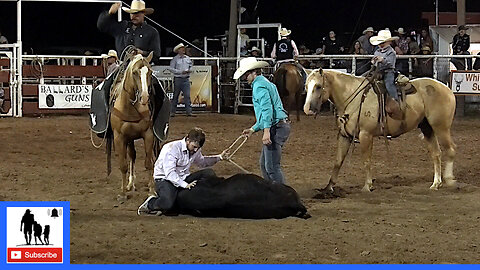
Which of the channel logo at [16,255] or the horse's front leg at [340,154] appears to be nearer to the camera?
the channel logo at [16,255]

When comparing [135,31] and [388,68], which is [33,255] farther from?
[388,68]

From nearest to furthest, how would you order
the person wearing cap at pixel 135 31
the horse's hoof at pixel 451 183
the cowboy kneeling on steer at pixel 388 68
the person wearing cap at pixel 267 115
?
1. the person wearing cap at pixel 267 115
2. the person wearing cap at pixel 135 31
3. the cowboy kneeling on steer at pixel 388 68
4. the horse's hoof at pixel 451 183

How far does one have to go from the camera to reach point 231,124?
1825 centimetres

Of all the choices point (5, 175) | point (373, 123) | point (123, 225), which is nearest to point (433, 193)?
point (373, 123)

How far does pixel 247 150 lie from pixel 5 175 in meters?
4.28

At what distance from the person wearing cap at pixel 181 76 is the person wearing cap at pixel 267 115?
444 inches

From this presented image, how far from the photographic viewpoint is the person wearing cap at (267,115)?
8500 millimetres

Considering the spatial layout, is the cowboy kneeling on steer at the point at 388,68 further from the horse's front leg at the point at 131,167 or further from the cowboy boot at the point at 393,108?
the horse's front leg at the point at 131,167

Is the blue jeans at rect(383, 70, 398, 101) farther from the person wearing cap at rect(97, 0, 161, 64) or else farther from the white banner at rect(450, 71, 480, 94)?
the white banner at rect(450, 71, 480, 94)

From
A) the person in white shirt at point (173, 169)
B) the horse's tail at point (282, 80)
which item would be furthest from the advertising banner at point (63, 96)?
the person in white shirt at point (173, 169)

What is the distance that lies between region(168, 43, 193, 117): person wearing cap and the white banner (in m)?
6.00

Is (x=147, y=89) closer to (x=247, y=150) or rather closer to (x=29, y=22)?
(x=247, y=150)

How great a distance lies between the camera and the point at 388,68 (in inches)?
402

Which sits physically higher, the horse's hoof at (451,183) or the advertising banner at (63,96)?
the advertising banner at (63,96)
